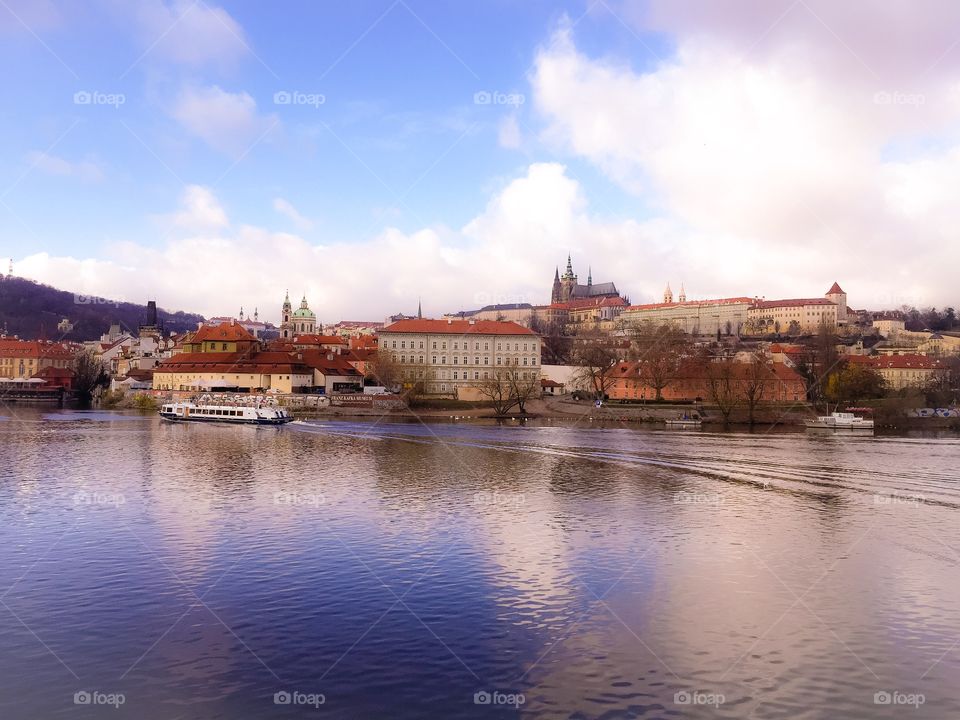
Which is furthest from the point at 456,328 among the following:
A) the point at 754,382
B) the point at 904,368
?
the point at 904,368

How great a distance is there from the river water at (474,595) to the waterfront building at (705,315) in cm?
12056

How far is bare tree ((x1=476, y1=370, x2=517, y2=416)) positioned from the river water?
3602 centimetres

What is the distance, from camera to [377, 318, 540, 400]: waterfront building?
7944 centimetres

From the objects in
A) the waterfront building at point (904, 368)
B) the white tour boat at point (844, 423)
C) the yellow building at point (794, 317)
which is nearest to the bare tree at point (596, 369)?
the white tour boat at point (844, 423)

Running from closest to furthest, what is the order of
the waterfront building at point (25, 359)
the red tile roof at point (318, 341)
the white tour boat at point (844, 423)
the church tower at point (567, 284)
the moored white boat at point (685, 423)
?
the white tour boat at point (844, 423) → the moored white boat at point (685, 423) → the red tile roof at point (318, 341) → the waterfront building at point (25, 359) → the church tower at point (567, 284)

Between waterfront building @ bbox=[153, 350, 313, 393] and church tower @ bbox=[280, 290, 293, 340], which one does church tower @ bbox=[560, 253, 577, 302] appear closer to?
church tower @ bbox=[280, 290, 293, 340]


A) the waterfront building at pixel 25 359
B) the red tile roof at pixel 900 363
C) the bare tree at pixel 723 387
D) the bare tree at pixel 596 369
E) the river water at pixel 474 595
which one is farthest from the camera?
the waterfront building at pixel 25 359

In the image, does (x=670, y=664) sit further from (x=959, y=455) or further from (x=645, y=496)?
(x=959, y=455)

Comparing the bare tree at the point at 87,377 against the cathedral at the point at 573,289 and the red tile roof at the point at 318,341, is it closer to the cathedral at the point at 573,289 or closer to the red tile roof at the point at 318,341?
the red tile roof at the point at 318,341

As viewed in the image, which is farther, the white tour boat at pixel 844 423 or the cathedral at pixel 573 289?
the cathedral at pixel 573 289

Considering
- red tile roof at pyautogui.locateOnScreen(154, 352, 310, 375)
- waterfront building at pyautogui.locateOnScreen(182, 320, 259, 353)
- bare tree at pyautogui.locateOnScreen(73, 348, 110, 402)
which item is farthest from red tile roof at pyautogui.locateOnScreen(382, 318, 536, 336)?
bare tree at pyautogui.locateOnScreen(73, 348, 110, 402)

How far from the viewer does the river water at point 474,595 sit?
1042cm

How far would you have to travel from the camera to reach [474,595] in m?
14.3

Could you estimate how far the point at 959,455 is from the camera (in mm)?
37688
